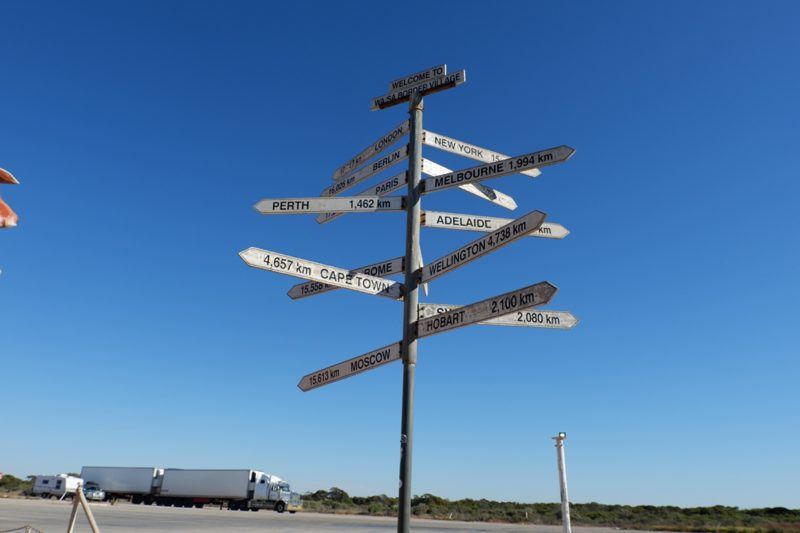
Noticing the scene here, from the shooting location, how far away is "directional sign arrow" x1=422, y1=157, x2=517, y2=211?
6.63 m

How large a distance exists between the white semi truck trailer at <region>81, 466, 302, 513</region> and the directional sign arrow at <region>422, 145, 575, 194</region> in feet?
154

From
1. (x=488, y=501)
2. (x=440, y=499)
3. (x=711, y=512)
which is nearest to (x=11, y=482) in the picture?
(x=440, y=499)

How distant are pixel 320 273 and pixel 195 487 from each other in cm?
5193

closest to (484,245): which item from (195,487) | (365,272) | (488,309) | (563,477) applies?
(488,309)

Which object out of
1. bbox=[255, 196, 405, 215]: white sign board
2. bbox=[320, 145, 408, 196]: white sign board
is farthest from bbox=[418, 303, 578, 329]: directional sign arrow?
bbox=[320, 145, 408, 196]: white sign board

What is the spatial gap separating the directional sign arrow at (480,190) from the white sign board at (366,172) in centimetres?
28

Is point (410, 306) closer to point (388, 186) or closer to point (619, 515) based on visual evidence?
point (388, 186)

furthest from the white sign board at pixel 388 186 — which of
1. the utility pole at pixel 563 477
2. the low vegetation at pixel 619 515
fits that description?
the low vegetation at pixel 619 515

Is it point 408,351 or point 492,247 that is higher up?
point 492,247

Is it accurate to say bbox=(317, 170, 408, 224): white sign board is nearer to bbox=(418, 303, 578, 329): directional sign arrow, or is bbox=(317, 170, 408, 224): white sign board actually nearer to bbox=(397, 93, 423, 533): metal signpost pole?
bbox=(397, 93, 423, 533): metal signpost pole

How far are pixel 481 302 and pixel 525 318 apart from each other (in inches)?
29.7

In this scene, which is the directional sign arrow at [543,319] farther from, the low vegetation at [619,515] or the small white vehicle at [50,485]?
the small white vehicle at [50,485]

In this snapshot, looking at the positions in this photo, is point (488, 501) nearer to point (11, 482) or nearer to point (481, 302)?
point (11, 482)

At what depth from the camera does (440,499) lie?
72.9 m
